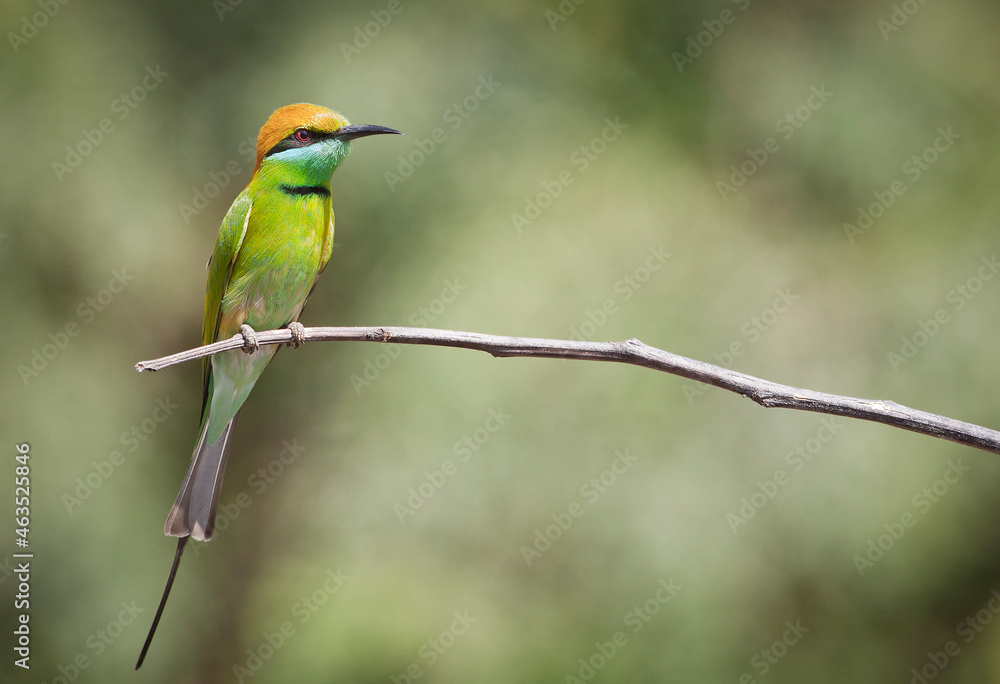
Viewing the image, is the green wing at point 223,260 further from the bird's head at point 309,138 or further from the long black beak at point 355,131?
the long black beak at point 355,131

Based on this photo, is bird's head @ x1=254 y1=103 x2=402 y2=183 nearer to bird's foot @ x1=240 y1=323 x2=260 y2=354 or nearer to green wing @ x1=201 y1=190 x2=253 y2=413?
green wing @ x1=201 y1=190 x2=253 y2=413

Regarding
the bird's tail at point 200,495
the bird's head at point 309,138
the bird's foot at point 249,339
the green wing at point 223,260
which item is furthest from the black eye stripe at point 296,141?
the bird's tail at point 200,495

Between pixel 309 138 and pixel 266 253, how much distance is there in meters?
0.22

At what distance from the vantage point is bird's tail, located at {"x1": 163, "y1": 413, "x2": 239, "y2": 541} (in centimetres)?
104

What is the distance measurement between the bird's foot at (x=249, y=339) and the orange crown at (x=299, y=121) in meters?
0.31

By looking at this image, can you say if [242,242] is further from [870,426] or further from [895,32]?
[895,32]

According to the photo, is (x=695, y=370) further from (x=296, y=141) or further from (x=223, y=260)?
(x=223, y=260)

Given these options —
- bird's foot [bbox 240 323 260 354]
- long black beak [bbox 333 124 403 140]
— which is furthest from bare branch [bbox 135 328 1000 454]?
long black beak [bbox 333 124 403 140]

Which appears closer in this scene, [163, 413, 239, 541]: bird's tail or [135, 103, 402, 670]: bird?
[163, 413, 239, 541]: bird's tail

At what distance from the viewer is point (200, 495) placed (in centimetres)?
111

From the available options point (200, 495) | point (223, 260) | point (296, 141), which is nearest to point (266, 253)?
point (223, 260)

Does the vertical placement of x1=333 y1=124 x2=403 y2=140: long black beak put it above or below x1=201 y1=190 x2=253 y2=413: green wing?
above

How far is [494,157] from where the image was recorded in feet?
9.87

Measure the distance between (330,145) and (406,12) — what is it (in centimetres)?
223
